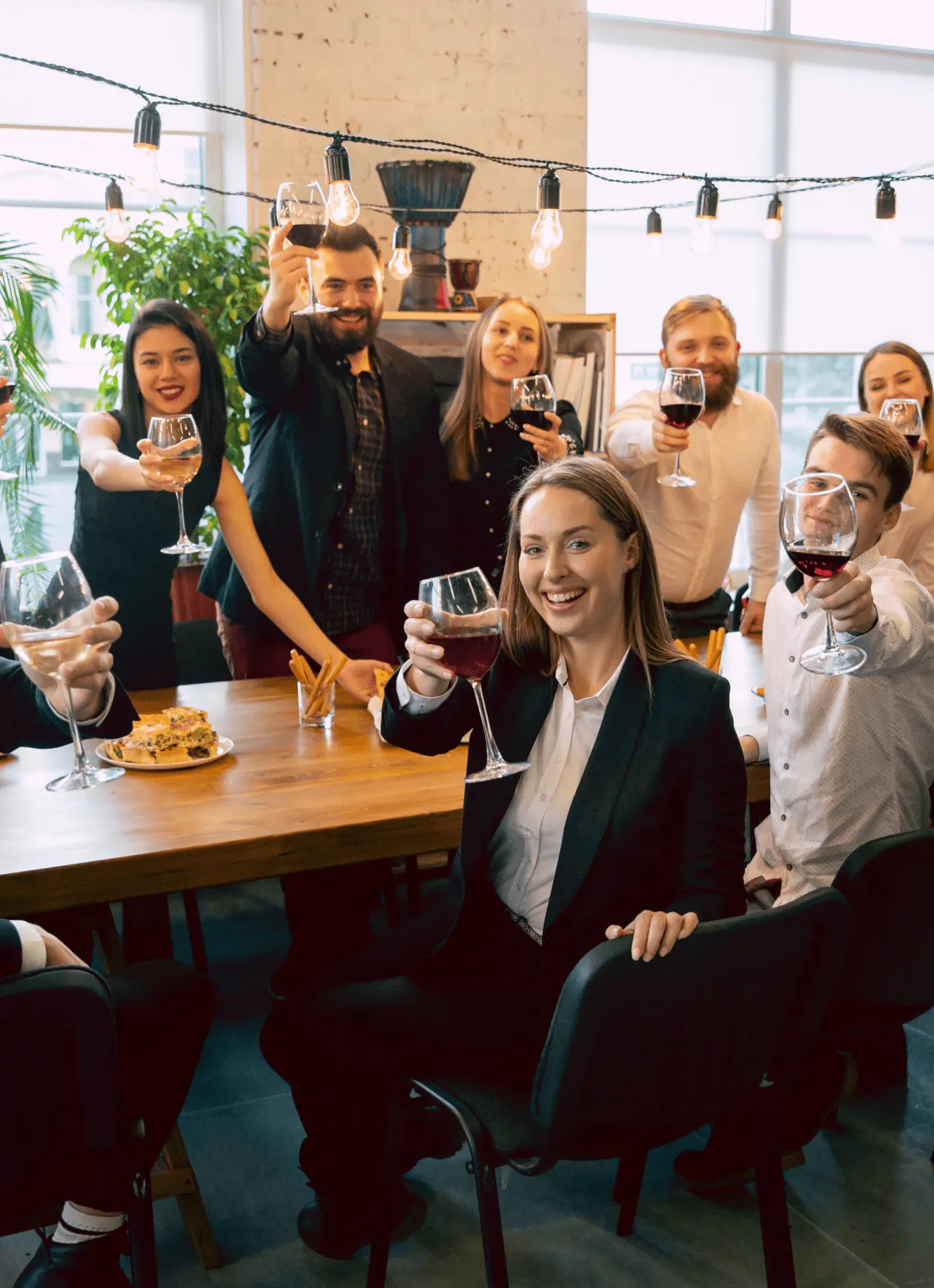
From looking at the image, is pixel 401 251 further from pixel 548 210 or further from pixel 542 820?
pixel 542 820

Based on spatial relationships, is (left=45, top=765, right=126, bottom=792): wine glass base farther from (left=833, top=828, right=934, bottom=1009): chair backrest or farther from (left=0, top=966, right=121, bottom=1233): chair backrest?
(left=833, top=828, right=934, bottom=1009): chair backrest

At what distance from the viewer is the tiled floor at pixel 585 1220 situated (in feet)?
6.68

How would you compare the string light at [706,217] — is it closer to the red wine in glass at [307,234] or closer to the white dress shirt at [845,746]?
the red wine in glass at [307,234]

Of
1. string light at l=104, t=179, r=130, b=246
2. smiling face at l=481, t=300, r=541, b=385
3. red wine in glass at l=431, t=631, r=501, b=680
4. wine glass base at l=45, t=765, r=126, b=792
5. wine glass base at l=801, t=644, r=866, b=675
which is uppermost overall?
string light at l=104, t=179, r=130, b=246

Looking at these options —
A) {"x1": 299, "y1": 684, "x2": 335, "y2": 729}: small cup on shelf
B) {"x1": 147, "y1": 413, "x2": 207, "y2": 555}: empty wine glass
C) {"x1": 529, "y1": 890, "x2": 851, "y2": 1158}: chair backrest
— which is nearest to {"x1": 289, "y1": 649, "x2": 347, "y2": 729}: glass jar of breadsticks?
{"x1": 299, "y1": 684, "x2": 335, "y2": 729}: small cup on shelf

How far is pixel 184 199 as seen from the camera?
17.4ft

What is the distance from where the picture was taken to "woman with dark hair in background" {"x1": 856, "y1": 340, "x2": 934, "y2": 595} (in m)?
3.48

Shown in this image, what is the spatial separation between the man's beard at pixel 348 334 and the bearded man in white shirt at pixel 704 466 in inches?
31.8

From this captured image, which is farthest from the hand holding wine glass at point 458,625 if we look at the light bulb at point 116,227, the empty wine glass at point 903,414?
the light bulb at point 116,227

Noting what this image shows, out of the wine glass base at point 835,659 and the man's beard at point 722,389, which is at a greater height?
the man's beard at point 722,389

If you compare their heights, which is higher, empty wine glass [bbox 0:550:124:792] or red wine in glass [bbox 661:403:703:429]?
red wine in glass [bbox 661:403:703:429]

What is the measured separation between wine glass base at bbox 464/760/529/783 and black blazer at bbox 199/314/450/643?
1.39m

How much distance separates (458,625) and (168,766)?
0.79m

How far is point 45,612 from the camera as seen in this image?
1.52 meters
